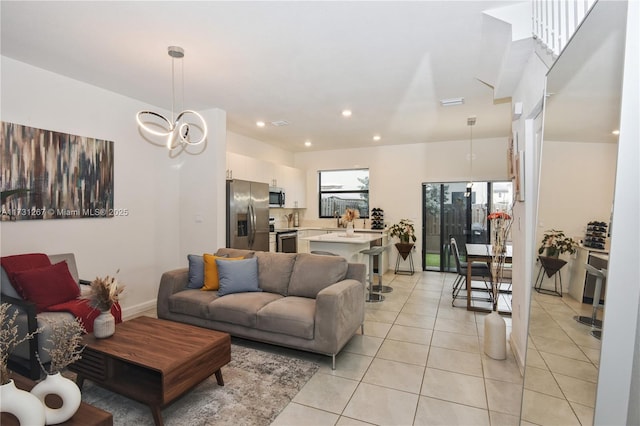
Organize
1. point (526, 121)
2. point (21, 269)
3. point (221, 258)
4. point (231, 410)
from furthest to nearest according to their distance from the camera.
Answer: point (221, 258)
point (21, 269)
point (526, 121)
point (231, 410)

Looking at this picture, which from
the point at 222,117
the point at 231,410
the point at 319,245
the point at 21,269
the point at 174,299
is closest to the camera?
the point at 231,410

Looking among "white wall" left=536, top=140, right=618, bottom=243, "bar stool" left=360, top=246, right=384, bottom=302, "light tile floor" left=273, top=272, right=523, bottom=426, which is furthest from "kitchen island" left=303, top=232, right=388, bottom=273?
"white wall" left=536, top=140, right=618, bottom=243

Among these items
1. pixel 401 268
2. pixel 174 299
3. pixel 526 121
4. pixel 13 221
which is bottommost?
pixel 401 268

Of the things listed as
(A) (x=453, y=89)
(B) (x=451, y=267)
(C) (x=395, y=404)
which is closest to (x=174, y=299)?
(C) (x=395, y=404)

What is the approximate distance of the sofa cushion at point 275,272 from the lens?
3455mm

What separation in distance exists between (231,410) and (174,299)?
1569 millimetres

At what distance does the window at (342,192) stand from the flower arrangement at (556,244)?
223 inches

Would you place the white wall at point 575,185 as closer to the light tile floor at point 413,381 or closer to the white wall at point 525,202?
the white wall at point 525,202

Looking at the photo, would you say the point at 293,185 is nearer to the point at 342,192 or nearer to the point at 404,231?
the point at 342,192

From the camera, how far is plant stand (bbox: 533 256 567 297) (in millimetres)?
1516

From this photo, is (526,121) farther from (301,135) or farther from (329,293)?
(301,135)

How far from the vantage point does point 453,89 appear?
3736 millimetres

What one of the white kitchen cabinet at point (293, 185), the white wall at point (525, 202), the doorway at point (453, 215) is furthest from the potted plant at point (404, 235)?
the white wall at point (525, 202)

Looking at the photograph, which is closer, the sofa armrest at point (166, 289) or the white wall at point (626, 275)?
the white wall at point (626, 275)
